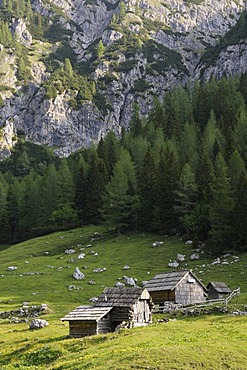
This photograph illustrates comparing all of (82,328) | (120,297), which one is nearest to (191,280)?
(120,297)

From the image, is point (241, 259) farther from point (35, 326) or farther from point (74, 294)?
point (35, 326)

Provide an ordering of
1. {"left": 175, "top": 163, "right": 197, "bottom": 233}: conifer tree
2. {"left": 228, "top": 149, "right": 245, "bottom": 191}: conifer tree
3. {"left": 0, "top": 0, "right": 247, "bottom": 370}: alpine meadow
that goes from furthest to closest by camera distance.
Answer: {"left": 175, "top": 163, "right": 197, "bottom": 233}: conifer tree → {"left": 228, "top": 149, "right": 245, "bottom": 191}: conifer tree → {"left": 0, "top": 0, "right": 247, "bottom": 370}: alpine meadow

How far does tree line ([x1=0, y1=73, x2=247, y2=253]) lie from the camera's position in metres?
86.4

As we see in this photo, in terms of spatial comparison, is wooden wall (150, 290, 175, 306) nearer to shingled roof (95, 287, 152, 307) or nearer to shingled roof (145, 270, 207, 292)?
shingled roof (145, 270, 207, 292)

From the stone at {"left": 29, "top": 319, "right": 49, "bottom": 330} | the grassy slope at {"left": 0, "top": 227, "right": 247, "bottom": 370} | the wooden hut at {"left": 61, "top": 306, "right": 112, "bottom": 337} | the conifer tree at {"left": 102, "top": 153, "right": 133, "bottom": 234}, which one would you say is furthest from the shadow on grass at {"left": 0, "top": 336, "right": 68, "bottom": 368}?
the conifer tree at {"left": 102, "top": 153, "right": 133, "bottom": 234}

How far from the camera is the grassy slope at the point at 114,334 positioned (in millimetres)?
27748

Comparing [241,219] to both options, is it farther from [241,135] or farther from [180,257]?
[241,135]

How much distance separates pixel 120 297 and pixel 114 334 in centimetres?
548

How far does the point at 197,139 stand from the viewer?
5231 inches

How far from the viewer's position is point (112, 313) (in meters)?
42.6

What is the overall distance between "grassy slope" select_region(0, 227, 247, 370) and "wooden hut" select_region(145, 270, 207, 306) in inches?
235

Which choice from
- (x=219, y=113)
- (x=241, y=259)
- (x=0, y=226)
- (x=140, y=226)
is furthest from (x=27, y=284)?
(x=219, y=113)

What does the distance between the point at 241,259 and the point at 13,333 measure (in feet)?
131

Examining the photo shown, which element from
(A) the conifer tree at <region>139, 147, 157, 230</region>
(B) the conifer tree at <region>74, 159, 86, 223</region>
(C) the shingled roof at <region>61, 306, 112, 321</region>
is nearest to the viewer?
(C) the shingled roof at <region>61, 306, 112, 321</region>
